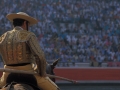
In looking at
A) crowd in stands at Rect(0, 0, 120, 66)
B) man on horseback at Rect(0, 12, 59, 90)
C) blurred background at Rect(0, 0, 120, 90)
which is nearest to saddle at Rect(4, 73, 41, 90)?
man on horseback at Rect(0, 12, 59, 90)

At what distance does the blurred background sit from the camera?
18.0 m

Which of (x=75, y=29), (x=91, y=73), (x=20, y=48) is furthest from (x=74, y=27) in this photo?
(x=20, y=48)

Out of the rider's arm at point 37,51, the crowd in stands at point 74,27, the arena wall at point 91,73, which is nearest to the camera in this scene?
the rider's arm at point 37,51

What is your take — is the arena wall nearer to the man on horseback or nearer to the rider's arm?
the man on horseback

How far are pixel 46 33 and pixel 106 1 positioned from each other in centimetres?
407

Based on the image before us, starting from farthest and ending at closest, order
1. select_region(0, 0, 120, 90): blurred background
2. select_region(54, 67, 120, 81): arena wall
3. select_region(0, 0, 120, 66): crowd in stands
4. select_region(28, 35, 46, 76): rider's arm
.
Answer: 1. select_region(0, 0, 120, 66): crowd in stands
2. select_region(0, 0, 120, 90): blurred background
3. select_region(54, 67, 120, 81): arena wall
4. select_region(28, 35, 46, 76): rider's arm

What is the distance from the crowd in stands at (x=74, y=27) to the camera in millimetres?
18141

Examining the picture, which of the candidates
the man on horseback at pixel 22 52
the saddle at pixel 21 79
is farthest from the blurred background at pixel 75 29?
the saddle at pixel 21 79

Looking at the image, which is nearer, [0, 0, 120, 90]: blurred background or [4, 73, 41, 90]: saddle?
[4, 73, 41, 90]: saddle

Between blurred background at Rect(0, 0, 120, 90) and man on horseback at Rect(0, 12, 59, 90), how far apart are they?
1190cm

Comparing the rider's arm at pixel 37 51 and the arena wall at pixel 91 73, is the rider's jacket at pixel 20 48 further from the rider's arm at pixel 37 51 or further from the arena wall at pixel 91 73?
the arena wall at pixel 91 73

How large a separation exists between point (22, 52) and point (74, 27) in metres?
14.5

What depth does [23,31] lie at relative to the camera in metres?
5.29

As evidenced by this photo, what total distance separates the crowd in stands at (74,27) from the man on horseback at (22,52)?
39.5ft
